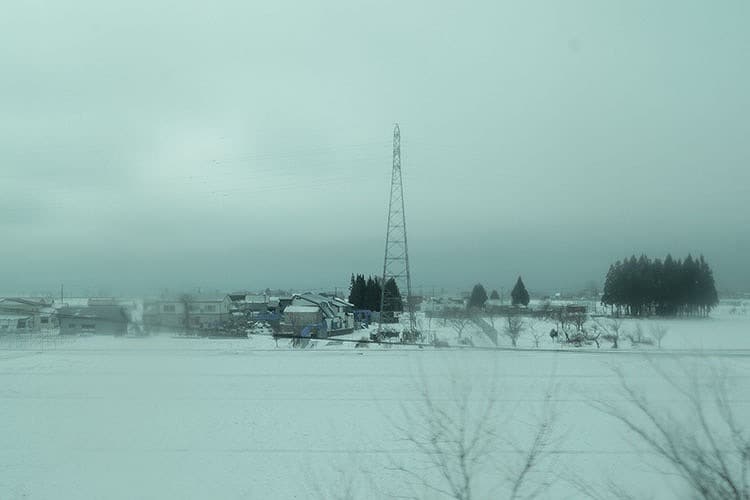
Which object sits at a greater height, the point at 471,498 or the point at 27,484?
the point at 471,498

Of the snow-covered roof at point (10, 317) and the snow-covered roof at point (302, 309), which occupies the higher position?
the snow-covered roof at point (10, 317)

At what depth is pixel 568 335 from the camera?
19000 millimetres

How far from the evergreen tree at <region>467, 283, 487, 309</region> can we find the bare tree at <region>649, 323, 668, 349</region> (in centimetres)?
326

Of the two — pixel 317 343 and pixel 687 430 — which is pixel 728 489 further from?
pixel 317 343

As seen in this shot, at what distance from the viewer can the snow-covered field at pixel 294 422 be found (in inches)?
173

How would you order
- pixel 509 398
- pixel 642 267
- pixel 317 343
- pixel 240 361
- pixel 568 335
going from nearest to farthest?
1. pixel 509 398
2. pixel 642 267
3. pixel 240 361
4. pixel 568 335
5. pixel 317 343

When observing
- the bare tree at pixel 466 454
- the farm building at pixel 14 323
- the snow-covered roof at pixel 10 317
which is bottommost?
the bare tree at pixel 466 454

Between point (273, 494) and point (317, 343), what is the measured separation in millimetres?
15774

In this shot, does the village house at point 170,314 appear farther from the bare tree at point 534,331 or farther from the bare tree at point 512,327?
the bare tree at point 534,331

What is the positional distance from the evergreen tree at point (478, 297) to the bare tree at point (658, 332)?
3.26 meters

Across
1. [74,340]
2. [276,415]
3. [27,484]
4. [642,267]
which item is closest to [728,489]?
[27,484]

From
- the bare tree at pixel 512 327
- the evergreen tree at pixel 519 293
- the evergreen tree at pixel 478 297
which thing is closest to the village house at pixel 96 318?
the evergreen tree at pixel 478 297

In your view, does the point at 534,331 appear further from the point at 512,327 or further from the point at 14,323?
the point at 14,323

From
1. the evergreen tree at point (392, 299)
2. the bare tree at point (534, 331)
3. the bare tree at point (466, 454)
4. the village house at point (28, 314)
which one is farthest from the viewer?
the evergreen tree at point (392, 299)
